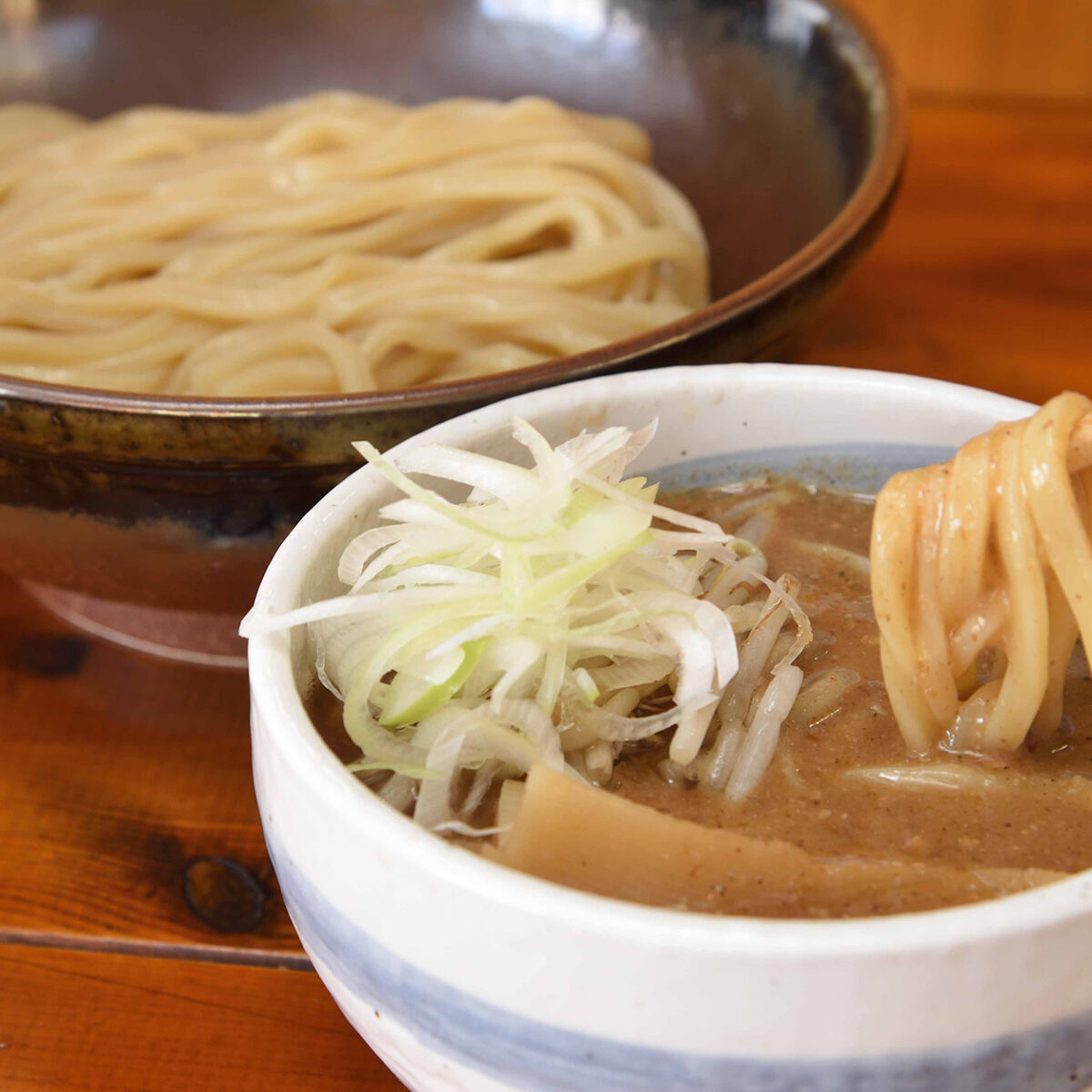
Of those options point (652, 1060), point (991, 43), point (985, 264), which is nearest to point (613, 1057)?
point (652, 1060)

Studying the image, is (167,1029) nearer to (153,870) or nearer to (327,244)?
(153,870)

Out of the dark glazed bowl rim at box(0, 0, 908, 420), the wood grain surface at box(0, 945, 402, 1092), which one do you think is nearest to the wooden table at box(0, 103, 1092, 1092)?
the wood grain surface at box(0, 945, 402, 1092)

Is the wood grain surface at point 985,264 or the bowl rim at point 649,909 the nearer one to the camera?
the bowl rim at point 649,909

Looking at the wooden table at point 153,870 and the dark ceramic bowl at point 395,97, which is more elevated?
the dark ceramic bowl at point 395,97

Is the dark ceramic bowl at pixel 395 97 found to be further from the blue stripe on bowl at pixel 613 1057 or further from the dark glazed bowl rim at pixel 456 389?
the blue stripe on bowl at pixel 613 1057

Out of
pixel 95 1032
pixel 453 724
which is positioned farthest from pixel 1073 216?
pixel 95 1032

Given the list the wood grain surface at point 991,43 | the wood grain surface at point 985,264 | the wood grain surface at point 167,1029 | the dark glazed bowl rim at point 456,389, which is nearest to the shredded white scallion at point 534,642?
the dark glazed bowl rim at point 456,389

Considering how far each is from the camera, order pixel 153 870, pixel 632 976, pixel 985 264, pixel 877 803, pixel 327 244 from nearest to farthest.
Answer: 1. pixel 632 976
2. pixel 877 803
3. pixel 153 870
4. pixel 327 244
5. pixel 985 264
